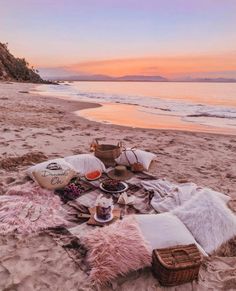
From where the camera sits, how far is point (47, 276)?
266 cm

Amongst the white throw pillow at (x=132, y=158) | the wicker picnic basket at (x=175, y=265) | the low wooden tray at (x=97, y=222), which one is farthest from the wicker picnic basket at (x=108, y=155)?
the wicker picnic basket at (x=175, y=265)

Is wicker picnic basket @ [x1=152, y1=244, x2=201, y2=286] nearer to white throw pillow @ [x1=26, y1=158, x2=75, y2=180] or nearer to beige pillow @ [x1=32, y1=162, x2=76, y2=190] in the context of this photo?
beige pillow @ [x1=32, y1=162, x2=76, y2=190]

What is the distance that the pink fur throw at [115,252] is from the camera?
8.70 feet

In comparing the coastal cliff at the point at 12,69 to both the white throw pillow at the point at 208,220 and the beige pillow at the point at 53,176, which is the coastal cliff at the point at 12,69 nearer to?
the beige pillow at the point at 53,176

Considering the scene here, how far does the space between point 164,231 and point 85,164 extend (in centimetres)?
246

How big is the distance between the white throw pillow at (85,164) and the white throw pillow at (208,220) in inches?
79.0

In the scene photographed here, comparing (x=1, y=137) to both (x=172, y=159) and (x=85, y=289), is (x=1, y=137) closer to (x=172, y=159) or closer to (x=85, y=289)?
(x=172, y=159)

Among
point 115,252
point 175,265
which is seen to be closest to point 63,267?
point 115,252

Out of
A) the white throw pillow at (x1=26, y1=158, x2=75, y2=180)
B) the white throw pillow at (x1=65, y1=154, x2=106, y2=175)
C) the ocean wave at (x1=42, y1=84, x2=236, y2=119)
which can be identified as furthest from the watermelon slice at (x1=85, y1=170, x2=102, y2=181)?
the ocean wave at (x1=42, y1=84, x2=236, y2=119)

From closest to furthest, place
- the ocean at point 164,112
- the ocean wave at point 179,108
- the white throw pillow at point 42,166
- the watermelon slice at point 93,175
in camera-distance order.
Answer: the white throw pillow at point 42,166 → the watermelon slice at point 93,175 → the ocean at point 164,112 → the ocean wave at point 179,108

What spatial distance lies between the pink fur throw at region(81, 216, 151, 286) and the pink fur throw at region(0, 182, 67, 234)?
29.9 inches

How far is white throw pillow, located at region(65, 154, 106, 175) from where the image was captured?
5.05 meters

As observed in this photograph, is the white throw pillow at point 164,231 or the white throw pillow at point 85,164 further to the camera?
the white throw pillow at point 85,164

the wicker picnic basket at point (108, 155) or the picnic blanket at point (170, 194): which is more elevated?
the wicker picnic basket at point (108, 155)
